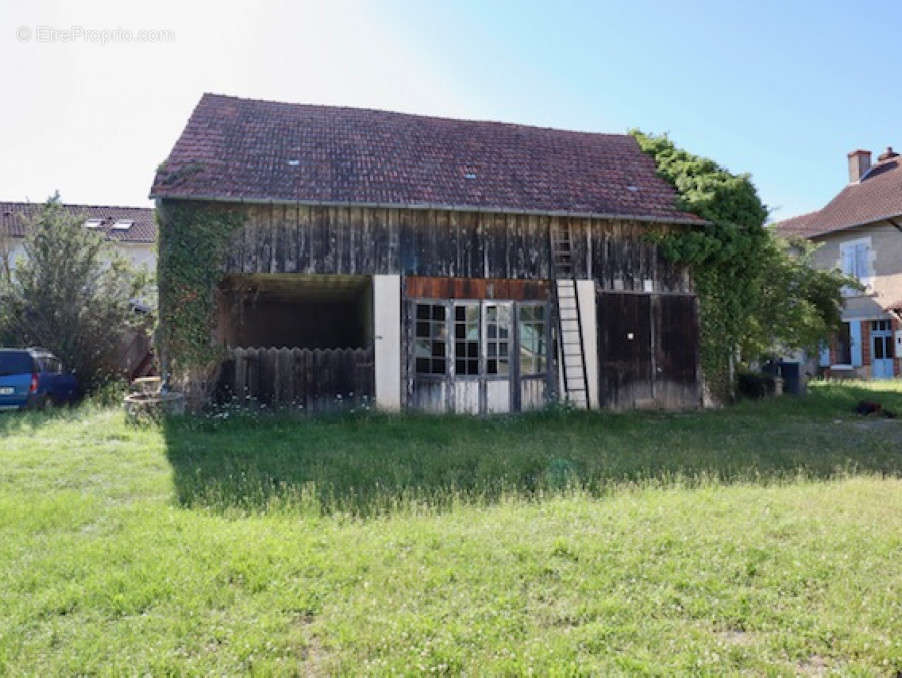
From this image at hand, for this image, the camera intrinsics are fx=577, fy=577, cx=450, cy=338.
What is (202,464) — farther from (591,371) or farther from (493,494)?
(591,371)

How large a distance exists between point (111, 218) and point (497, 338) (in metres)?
25.3

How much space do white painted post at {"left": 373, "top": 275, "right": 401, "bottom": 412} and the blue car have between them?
286 inches

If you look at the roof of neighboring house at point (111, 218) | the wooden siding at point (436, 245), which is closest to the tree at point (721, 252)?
the wooden siding at point (436, 245)

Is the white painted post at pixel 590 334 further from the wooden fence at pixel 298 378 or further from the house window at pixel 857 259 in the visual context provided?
the house window at pixel 857 259

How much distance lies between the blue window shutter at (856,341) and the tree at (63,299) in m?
25.9

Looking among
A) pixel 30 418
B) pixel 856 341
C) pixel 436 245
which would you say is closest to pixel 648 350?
pixel 436 245

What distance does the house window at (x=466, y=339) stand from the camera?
1168cm

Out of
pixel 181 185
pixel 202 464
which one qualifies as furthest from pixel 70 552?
pixel 181 185

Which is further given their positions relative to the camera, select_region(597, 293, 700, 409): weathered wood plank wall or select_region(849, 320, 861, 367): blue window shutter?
select_region(849, 320, 861, 367): blue window shutter

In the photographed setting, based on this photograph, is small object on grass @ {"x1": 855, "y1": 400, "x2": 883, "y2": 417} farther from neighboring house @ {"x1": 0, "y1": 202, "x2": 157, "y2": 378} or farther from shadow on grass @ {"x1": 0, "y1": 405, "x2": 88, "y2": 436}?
neighboring house @ {"x1": 0, "y1": 202, "x2": 157, "y2": 378}

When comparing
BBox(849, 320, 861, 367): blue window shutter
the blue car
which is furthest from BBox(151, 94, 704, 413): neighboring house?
BBox(849, 320, 861, 367): blue window shutter

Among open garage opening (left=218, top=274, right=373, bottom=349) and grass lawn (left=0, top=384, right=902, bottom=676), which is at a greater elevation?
open garage opening (left=218, top=274, right=373, bottom=349)

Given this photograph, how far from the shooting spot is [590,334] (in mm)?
12156

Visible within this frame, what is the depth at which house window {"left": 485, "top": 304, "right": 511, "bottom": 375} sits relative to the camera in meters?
11.8
